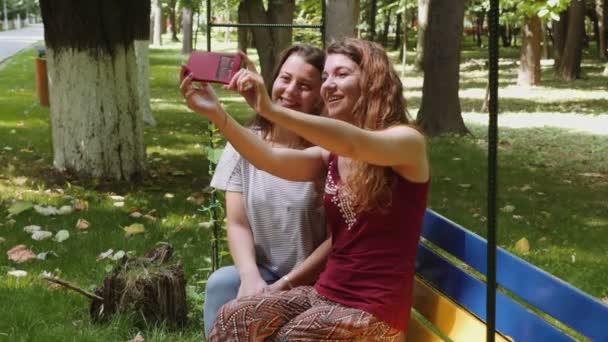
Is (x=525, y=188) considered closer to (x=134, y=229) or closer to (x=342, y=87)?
(x=134, y=229)

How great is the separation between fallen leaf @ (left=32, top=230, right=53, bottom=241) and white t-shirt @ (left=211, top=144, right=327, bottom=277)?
276cm

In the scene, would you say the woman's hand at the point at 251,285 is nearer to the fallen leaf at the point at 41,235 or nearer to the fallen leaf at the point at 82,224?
the fallen leaf at the point at 41,235

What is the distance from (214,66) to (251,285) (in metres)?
0.81

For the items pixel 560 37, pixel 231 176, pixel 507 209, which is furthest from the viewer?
pixel 560 37

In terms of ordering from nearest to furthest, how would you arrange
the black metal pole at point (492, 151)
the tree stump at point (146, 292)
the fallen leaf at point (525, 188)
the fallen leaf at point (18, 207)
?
the black metal pole at point (492, 151), the tree stump at point (146, 292), the fallen leaf at point (18, 207), the fallen leaf at point (525, 188)

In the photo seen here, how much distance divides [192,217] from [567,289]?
4487mm

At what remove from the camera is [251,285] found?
2969mm

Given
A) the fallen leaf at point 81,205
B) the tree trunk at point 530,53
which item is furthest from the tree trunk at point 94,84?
the tree trunk at point 530,53

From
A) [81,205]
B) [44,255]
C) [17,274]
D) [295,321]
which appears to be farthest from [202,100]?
[81,205]

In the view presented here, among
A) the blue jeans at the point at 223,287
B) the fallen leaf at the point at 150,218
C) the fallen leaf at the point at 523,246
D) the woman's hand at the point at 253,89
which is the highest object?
the woman's hand at the point at 253,89

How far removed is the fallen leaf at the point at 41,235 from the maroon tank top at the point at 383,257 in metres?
3.48

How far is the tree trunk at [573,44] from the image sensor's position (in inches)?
826

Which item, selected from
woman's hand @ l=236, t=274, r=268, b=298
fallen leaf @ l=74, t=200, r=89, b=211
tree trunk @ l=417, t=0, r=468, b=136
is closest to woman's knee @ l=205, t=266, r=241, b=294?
woman's hand @ l=236, t=274, r=268, b=298

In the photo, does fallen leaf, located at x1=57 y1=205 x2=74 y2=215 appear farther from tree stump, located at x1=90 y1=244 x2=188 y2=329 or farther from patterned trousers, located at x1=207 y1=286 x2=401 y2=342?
patterned trousers, located at x1=207 y1=286 x2=401 y2=342
